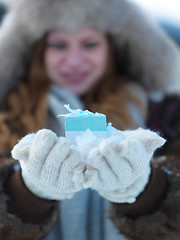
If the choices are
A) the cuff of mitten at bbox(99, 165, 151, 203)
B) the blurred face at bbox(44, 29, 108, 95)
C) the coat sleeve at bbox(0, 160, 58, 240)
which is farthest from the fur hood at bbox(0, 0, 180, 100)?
the cuff of mitten at bbox(99, 165, 151, 203)

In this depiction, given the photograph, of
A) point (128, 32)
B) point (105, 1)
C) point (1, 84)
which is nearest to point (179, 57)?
point (128, 32)

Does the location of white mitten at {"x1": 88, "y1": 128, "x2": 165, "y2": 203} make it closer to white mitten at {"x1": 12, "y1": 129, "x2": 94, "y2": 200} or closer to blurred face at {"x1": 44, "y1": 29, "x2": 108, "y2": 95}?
white mitten at {"x1": 12, "y1": 129, "x2": 94, "y2": 200}

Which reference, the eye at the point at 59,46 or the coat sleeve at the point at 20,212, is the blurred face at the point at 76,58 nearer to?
the eye at the point at 59,46

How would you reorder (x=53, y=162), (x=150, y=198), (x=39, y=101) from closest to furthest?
(x=53, y=162) → (x=150, y=198) → (x=39, y=101)

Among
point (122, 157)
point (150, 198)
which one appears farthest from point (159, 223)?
point (122, 157)

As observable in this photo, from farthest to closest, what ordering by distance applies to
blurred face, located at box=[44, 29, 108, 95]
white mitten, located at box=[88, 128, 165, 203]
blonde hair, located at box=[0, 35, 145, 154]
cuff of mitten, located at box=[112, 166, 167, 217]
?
blurred face, located at box=[44, 29, 108, 95] < blonde hair, located at box=[0, 35, 145, 154] < cuff of mitten, located at box=[112, 166, 167, 217] < white mitten, located at box=[88, 128, 165, 203]

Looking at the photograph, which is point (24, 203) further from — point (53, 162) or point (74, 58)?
point (74, 58)

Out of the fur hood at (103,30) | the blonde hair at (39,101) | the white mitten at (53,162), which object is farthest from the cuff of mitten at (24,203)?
the fur hood at (103,30)
